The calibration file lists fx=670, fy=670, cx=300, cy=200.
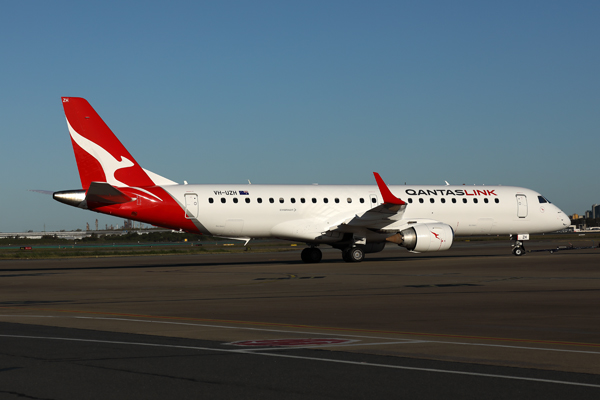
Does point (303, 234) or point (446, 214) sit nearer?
point (303, 234)

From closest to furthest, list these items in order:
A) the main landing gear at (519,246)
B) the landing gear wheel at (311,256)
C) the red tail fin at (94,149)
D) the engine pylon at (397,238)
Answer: the red tail fin at (94,149) → the engine pylon at (397,238) → the landing gear wheel at (311,256) → the main landing gear at (519,246)

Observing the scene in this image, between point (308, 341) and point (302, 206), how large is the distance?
2499 centimetres

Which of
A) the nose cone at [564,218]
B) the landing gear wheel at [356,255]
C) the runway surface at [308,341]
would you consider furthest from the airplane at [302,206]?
the runway surface at [308,341]

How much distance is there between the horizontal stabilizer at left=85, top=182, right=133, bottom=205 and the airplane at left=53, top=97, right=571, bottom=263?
0.14 ft

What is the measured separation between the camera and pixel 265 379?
7.04 m

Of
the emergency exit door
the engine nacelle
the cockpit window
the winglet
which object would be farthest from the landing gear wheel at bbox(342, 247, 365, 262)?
the cockpit window

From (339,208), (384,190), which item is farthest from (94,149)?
(384,190)

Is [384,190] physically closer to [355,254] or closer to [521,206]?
[355,254]

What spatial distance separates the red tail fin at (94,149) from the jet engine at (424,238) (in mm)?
13252

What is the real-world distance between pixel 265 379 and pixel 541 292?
38.9ft

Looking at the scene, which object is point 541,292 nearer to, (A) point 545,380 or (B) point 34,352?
(A) point 545,380

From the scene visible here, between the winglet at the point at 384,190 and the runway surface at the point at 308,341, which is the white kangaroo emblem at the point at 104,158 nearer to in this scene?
the winglet at the point at 384,190

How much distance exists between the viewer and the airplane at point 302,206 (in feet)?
104

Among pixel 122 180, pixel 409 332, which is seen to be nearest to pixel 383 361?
pixel 409 332
